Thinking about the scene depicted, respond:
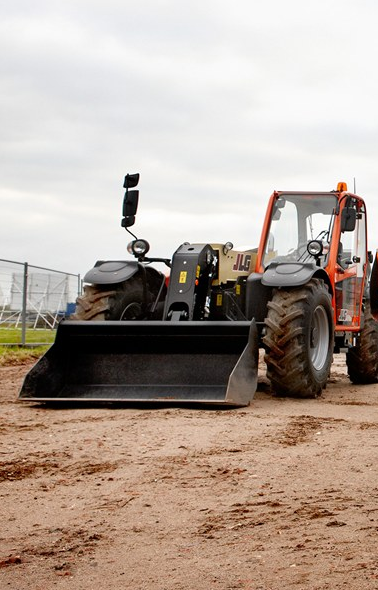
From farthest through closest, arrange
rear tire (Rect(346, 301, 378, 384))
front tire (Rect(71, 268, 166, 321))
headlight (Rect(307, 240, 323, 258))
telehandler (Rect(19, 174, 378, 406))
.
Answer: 1. rear tire (Rect(346, 301, 378, 384))
2. headlight (Rect(307, 240, 323, 258))
3. front tire (Rect(71, 268, 166, 321))
4. telehandler (Rect(19, 174, 378, 406))

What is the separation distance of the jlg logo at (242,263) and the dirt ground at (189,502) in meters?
3.71

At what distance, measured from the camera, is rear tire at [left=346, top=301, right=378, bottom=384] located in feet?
45.3

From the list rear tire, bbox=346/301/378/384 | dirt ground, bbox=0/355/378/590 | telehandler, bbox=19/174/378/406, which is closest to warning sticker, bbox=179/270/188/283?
telehandler, bbox=19/174/378/406

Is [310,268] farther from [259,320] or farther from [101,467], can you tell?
[101,467]

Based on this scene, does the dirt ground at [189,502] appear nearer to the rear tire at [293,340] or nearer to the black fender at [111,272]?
the rear tire at [293,340]

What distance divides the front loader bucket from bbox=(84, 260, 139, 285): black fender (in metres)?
0.99

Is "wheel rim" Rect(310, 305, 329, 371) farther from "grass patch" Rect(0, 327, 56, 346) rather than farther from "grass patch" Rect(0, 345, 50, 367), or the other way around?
"grass patch" Rect(0, 327, 56, 346)

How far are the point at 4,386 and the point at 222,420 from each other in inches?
182

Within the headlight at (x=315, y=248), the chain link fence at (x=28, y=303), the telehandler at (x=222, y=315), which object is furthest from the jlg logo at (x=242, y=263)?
the chain link fence at (x=28, y=303)

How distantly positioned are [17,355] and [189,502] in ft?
40.6

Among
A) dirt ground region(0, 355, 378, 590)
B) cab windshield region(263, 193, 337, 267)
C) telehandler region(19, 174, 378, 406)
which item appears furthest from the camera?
cab windshield region(263, 193, 337, 267)

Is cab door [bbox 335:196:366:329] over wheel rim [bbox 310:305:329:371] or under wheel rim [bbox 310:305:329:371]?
over

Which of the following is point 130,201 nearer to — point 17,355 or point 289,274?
point 289,274

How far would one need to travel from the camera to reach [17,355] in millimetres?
17406
